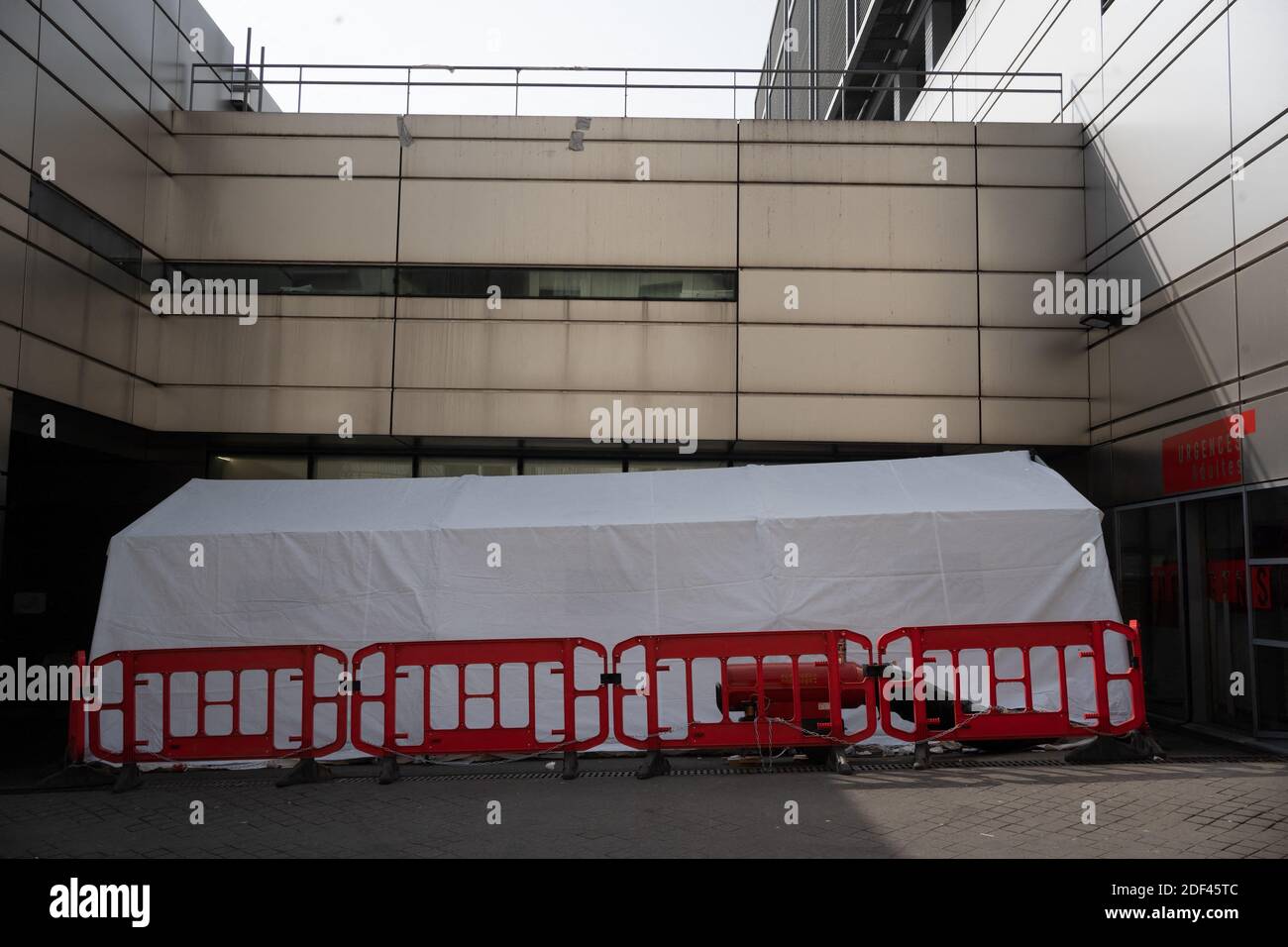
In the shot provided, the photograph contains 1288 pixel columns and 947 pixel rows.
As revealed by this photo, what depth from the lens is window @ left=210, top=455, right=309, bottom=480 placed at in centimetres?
1565

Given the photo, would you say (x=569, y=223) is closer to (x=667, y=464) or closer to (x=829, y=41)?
(x=667, y=464)

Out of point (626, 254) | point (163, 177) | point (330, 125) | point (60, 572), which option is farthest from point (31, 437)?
point (626, 254)

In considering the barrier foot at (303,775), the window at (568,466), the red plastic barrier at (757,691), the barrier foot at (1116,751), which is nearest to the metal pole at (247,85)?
the window at (568,466)

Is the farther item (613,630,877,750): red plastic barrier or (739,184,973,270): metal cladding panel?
(739,184,973,270): metal cladding panel

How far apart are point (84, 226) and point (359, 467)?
5.01m

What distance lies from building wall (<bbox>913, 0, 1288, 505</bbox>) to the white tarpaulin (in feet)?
6.93

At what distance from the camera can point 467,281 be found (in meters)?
14.9

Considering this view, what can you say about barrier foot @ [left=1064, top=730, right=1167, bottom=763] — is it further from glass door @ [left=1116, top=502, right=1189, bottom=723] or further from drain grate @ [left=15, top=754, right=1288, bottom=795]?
glass door @ [left=1116, top=502, right=1189, bottom=723]

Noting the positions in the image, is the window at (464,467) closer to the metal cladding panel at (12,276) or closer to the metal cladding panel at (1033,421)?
the metal cladding panel at (12,276)

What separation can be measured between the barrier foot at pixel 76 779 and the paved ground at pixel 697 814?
243 millimetres

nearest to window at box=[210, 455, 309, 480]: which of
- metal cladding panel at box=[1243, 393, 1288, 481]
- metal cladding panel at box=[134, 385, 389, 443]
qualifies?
metal cladding panel at box=[134, 385, 389, 443]

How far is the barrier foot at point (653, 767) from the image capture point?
884 cm

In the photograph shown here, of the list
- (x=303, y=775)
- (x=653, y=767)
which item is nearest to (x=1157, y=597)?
(x=653, y=767)

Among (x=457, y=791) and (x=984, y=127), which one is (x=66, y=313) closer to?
(x=457, y=791)
